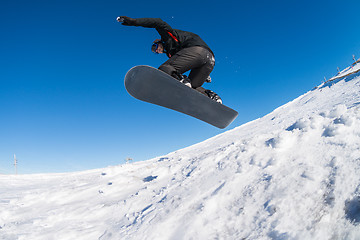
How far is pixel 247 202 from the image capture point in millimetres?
2826

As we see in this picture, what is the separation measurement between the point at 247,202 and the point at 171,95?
224 centimetres

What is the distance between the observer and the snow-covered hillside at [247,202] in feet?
7.43

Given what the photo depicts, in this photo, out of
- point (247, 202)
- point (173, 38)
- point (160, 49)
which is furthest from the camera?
point (160, 49)

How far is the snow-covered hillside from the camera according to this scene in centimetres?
226

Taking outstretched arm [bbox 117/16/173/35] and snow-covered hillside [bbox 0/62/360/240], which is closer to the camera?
snow-covered hillside [bbox 0/62/360/240]

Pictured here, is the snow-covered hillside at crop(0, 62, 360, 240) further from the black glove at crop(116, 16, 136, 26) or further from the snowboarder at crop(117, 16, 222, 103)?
the black glove at crop(116, 16, 136, 26)

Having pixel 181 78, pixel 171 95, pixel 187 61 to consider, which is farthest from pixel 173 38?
pixel 171 95

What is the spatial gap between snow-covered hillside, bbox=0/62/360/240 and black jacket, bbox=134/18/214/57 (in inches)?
96.3

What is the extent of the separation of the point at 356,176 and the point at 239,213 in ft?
4.68

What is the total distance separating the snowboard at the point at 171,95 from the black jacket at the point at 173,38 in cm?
65

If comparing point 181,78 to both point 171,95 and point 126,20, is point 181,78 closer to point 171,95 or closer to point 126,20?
point 171,95

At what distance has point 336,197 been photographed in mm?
2297

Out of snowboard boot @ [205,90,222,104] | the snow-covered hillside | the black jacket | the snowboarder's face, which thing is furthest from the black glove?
the snow-covered hillside

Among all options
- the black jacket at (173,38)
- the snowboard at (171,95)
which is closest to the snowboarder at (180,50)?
the black jacket at (173,38)
